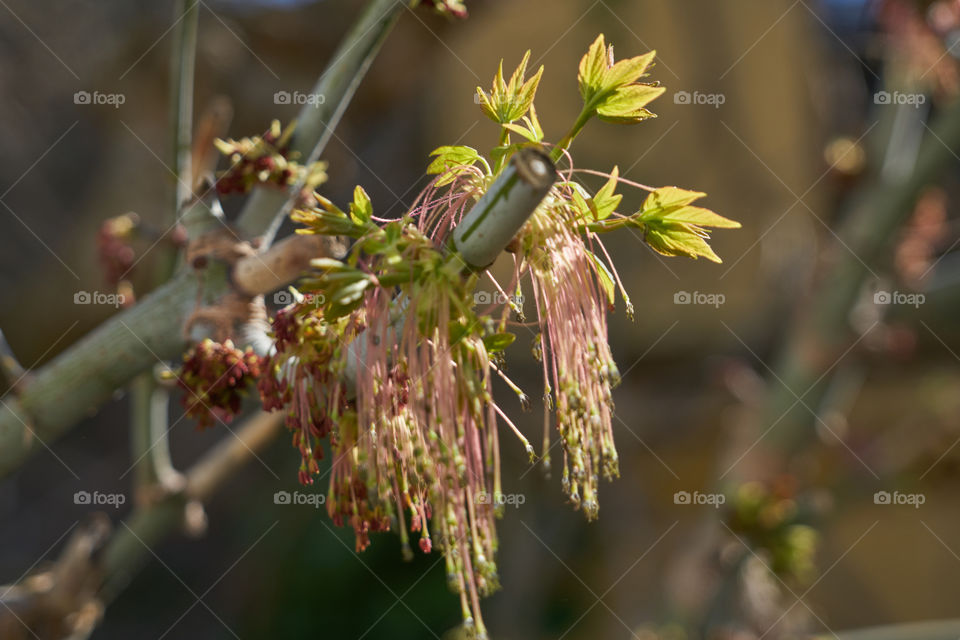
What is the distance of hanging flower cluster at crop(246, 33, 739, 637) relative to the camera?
2.59 ft

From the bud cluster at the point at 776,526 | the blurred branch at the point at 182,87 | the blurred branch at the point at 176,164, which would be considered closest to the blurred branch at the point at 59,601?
the blurred branch at the point at 176,164

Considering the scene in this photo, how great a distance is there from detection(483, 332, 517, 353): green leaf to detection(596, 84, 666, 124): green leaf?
0.81 ft

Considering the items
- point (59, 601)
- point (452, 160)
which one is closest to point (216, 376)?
point (452, 160)

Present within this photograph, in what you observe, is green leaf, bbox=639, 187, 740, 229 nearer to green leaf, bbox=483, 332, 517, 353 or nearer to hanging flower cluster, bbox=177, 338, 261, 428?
green leaf, bbox=483, 332, 517, 353

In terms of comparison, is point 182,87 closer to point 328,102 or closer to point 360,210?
point 328,102

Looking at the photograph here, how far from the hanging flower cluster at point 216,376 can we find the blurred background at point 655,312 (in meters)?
1.72

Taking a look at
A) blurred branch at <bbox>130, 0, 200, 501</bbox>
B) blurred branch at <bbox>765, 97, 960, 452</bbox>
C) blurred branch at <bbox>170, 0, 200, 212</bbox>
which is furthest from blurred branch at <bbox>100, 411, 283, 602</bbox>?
blurred branch at <bbox>765, 97, 960, 452</bbox>

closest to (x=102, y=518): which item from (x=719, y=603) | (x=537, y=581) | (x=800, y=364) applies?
(x=719, y=603)

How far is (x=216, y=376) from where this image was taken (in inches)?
38.7

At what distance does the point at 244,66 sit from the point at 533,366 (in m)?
2.23

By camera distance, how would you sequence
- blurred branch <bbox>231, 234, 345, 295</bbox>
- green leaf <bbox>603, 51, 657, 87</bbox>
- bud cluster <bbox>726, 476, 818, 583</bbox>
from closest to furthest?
green leaf <bbox>603, 51, 657, 87</bbox> < blurred branch <bbox>231, 234, 345, 295</bbox> < bud cluster <bbox>726, 476, 818, 583</bbox>

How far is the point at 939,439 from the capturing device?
10.4ft

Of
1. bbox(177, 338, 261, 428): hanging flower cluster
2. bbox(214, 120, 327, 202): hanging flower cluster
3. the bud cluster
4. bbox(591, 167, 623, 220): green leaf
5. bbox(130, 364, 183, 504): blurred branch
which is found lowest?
bbox(130, 364, 183, 504): blurred branch

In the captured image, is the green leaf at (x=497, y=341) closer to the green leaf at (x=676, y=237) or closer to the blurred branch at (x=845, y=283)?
the green leaf at (x=676, y=237)
